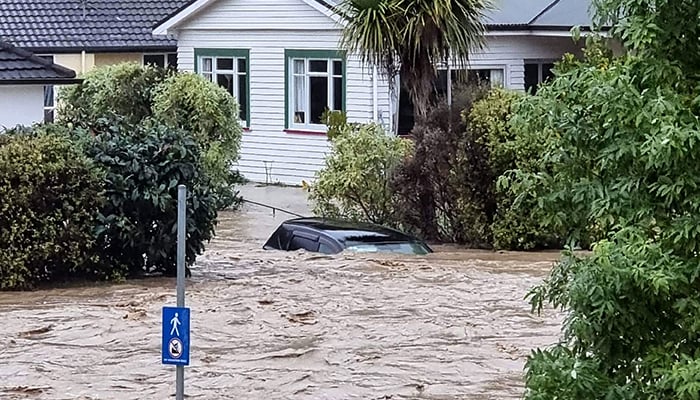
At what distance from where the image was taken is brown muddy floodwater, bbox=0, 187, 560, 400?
10.4 meters

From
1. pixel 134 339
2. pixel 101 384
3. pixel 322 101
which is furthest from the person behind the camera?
pixel 322 101

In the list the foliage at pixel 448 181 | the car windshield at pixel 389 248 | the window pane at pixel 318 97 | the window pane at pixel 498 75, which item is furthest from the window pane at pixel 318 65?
the car windshield at pixel 389 248

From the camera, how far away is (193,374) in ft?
35.3

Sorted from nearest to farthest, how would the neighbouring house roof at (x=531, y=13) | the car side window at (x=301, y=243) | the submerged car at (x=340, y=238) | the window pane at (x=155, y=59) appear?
1. the submerged car at (x=340, y=238)
2. the car side window at (x=301, y=243)
3. the neighbouring house roof at (x=531, y=13)
4. the window pane at (x=155, y=59)

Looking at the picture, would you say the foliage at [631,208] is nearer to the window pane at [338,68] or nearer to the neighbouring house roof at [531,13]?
the neighbouring house roof at [531,13]

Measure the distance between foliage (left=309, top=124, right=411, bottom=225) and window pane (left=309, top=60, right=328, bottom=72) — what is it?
6417mm

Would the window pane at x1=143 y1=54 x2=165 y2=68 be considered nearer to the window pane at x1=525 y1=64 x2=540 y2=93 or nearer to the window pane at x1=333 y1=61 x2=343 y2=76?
the window pane at x1=333 y1=61 x2=343 y2=76

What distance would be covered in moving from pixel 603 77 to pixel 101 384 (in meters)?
6.02

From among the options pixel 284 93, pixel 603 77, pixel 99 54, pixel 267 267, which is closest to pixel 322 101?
→ pixel 284 93

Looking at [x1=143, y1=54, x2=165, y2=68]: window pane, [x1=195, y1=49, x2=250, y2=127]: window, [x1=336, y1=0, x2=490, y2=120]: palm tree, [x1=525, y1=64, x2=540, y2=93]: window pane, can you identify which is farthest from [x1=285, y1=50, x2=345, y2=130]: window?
[x1=143, y1=54, x2=165, y2=68]: window pane

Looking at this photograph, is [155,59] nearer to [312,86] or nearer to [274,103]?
[274,103]

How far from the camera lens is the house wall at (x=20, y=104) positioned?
1928cm

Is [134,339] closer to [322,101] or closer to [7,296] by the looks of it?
[7,296]

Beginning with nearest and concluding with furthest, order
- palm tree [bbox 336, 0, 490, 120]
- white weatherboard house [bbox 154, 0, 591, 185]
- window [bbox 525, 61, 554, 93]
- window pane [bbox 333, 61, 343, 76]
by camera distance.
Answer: palm tree [bbox 336, 0, 490, 120]
white weatherboard house [bbox 154, 0, 591, 185]
window pane [bbox 333, 61, 343, 76]
window [bbox 525, 61, 554, 93]
